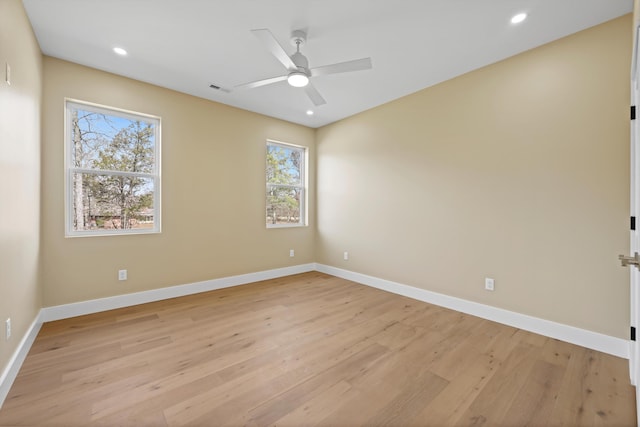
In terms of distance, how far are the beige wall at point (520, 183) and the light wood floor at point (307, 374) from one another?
0.50 metres

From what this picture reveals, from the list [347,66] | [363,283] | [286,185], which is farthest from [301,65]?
[363,283]

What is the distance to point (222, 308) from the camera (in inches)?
128

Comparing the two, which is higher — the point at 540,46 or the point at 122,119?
the point at 540,46

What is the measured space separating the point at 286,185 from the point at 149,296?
2.62 metres

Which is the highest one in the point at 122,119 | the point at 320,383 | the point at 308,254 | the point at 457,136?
the point at 122,119

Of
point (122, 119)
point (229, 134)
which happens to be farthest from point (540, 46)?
point (122, 119)

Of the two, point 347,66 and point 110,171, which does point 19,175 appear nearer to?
point 110,171

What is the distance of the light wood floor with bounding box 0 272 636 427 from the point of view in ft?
5.18

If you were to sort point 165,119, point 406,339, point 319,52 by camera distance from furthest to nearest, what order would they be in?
point 165,119, point 319,52, point 406,339

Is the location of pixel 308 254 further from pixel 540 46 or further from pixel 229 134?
pixel 540 46

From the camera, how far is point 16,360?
202 centimetres

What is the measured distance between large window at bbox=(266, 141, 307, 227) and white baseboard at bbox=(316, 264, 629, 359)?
1.86 meters

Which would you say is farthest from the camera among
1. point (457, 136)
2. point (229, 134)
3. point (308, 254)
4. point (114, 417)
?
point (308, 254)

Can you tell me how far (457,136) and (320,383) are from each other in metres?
2.95
